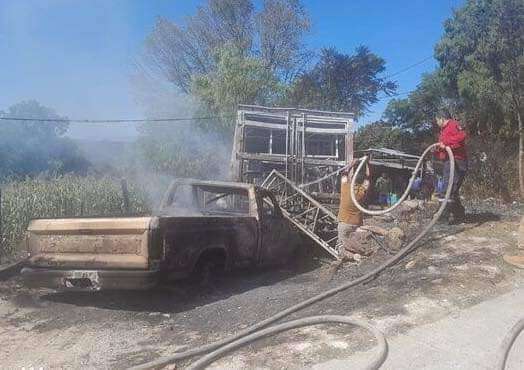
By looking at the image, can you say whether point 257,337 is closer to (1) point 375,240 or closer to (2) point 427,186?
(1) point 375,240

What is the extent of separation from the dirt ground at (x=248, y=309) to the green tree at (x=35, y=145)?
805cm

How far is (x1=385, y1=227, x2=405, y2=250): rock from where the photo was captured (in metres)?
7.45

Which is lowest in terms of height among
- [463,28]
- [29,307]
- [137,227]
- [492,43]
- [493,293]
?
[29,307]

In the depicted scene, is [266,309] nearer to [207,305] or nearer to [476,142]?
[207,305]

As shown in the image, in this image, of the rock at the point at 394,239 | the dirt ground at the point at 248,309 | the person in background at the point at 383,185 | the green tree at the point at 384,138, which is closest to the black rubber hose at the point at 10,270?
the dirt ground at the point at 248,309

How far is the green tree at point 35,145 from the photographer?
14.6m

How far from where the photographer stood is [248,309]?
566 cm

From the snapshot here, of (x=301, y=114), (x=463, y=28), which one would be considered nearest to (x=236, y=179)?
(x=301, y=114)

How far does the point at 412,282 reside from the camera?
19.2 ft

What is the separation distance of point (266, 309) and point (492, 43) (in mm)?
12826

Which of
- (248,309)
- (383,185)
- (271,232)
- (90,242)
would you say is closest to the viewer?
(248,309)

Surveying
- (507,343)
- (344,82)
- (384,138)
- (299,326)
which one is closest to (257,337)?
(299,326)

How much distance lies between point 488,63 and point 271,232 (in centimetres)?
1149

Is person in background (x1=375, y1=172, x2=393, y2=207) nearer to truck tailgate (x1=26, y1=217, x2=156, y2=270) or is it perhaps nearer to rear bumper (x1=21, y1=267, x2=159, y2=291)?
truck tailgate (x1=26, y1=217, x2=156, y2=270)
